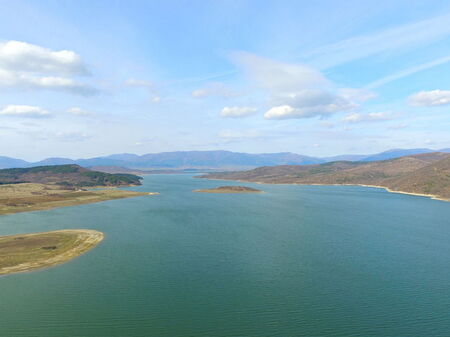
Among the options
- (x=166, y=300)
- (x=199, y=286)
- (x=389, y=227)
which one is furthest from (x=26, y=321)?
(x=389, y=227)

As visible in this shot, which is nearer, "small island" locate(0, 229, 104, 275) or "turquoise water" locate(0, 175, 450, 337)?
"turquoise water" locate(0, 175, 450, 337)

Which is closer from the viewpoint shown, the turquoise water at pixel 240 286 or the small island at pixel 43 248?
the turquoise water at pixel 240 286

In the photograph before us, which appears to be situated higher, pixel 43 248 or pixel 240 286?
pixel 43 248

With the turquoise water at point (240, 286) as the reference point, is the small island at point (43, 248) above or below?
above

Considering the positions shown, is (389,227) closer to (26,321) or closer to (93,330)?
(93,330)
